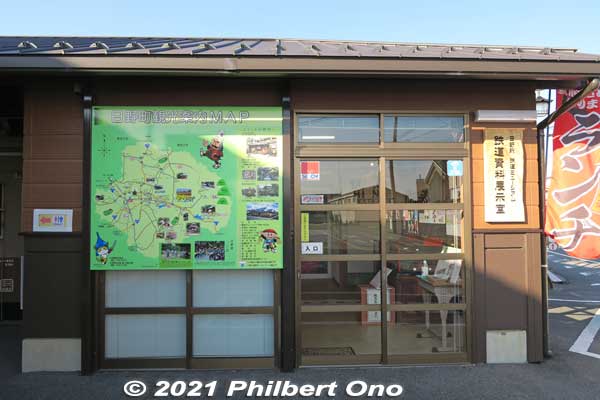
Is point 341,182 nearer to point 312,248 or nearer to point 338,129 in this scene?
point 338,129

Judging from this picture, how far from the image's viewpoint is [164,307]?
4.46 metres

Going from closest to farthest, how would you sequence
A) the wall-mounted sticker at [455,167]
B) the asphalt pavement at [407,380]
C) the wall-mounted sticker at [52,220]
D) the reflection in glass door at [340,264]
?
the asphalt pavement at [407,380] → the wall-mounted sticker at [52,220] → the reflection in glass door at [340,264] → the wall-mounted sticker at [455,167]

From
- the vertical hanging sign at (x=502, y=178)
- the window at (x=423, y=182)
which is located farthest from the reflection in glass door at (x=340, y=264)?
the vertical hanging sign at (x=502, y=178)

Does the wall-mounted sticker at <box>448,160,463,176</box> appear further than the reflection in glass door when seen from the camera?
Yes

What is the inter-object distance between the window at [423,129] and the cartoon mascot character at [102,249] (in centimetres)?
353

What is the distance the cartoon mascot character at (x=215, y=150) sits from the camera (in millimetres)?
4453

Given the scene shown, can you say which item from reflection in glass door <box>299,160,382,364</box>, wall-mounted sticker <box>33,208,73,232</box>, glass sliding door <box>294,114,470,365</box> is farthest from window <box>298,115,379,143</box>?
wall-mounted sticker <box>33,208,73,232</box>

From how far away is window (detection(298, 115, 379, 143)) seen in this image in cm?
454

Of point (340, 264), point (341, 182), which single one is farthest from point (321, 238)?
point (341, 182)

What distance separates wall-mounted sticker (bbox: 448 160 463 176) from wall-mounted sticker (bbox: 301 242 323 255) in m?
1.85

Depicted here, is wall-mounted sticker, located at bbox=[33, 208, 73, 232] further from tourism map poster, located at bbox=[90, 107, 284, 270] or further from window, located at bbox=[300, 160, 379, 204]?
window, located at bbox=[300, 160, 379, 204]

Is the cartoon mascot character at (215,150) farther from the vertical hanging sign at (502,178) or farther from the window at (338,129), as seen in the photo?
the vertical hanging sign at (502,178)

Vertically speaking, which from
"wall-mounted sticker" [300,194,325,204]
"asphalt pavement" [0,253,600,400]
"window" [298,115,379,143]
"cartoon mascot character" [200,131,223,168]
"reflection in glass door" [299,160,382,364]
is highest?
"window" [298,115,379,143]

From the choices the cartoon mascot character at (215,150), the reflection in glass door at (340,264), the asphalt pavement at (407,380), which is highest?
the cartoon mascot character at (215,150)
